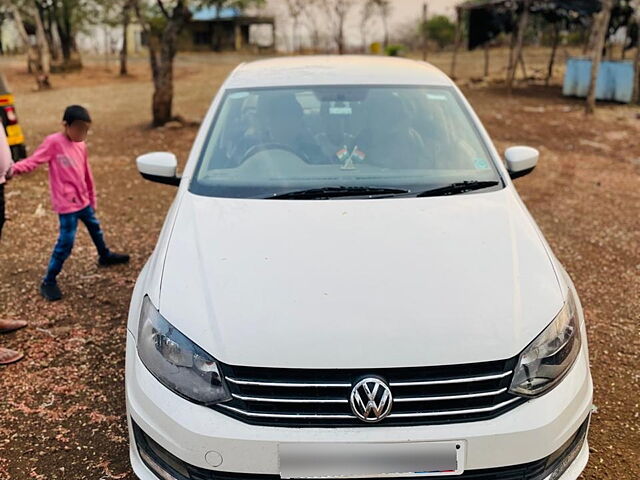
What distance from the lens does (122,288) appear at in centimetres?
489

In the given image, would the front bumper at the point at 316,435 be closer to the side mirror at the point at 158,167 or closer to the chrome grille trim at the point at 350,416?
the chrome grille trim at the point at 350,416

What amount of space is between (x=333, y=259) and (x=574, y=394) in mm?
1001

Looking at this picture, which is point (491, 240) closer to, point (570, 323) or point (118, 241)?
point (570, 323)

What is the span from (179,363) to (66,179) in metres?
2.91

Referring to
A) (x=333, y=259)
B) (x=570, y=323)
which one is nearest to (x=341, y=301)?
(x=333, y=259)

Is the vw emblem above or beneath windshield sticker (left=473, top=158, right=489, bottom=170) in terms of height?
beneath

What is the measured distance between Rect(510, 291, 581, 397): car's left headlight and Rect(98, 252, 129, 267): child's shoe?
13.2 ft

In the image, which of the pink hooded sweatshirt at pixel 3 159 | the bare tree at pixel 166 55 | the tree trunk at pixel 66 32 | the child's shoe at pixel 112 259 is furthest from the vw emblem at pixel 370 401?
the tree trunk at pixel 66 32

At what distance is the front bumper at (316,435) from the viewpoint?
6.60 feet

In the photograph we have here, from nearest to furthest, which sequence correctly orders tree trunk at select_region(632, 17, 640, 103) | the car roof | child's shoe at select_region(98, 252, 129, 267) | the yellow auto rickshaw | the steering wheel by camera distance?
the steering wheel
the car roof
child's shoe at select_region(98, 252, 129, 267)
the yellow auto rickshaw
tree trunk at select_region(632, 17, 640, 103)

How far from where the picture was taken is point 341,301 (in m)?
2.24

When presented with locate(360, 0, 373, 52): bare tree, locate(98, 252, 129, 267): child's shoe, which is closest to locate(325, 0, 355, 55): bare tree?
locate(360, 0, 373, 52): bare tree

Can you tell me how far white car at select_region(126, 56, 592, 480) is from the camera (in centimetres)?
203

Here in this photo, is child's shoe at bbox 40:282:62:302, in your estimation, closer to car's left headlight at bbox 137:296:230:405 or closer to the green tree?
car's left headlight at bbox 137:296:230:405
